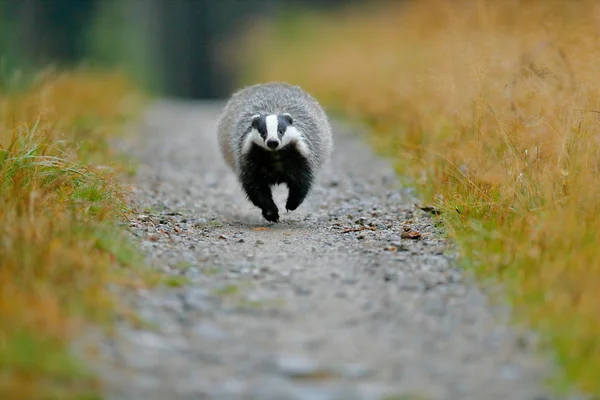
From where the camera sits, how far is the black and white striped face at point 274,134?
6004mm

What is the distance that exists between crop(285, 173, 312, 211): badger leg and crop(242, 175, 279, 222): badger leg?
147mm

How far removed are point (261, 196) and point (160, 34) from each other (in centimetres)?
2041

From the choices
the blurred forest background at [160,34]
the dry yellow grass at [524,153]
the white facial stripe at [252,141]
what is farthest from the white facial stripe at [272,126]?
the blurred forest background at [160,34]

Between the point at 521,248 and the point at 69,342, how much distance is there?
2.19m

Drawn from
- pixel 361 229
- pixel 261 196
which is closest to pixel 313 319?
pixel 361 229

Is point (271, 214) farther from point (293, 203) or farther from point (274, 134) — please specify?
point (274, 134)

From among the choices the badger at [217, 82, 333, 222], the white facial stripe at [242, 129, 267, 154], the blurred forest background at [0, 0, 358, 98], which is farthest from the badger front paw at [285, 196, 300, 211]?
the blurred forest background at [0, 0, 358, 98]

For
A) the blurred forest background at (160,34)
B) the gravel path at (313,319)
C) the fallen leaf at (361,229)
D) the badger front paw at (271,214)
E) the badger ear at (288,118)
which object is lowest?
the gravel path at (313,319)

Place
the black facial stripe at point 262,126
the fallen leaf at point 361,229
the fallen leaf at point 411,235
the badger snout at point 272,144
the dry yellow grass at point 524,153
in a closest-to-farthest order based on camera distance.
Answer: the dry yellow grass at point 524,153 → the fallen leaf at point 411,235 → the fallen leaf at point 361,229 → the badger snout at point 272,144 → the black facial stripe at point 262,126

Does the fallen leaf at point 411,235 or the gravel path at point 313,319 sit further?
the fallen leaf at point 411,235

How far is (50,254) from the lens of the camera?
13.2ft

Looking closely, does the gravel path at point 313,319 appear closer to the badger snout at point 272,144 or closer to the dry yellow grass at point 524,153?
the dry yellow grass at point 524,153

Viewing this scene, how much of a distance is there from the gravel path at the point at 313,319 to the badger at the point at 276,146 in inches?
9.4

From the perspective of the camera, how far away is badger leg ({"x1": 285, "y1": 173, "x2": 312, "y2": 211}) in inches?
252
